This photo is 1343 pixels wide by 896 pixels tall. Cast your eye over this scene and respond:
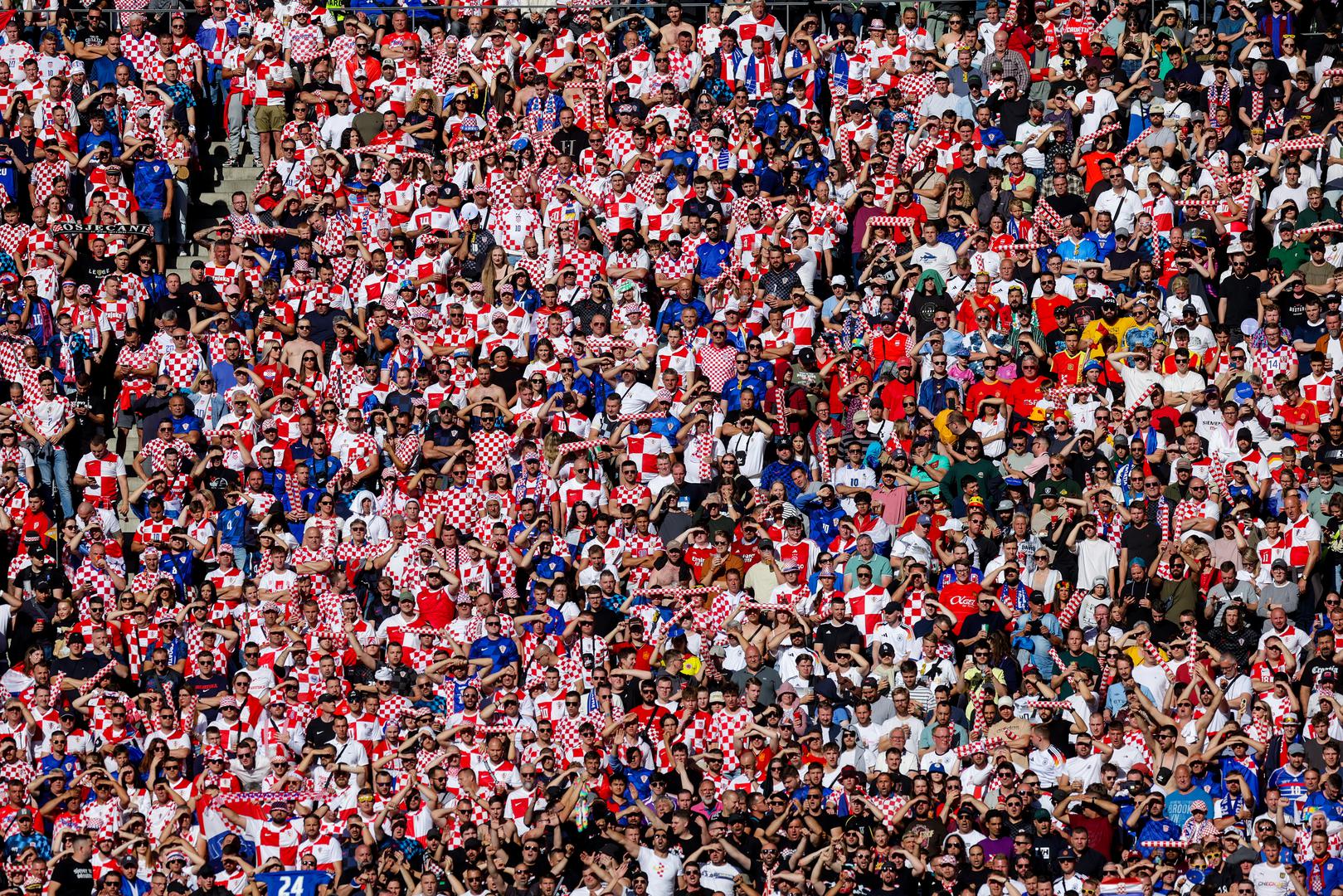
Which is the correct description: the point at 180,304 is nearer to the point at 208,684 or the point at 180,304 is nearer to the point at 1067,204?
the point at 208,684

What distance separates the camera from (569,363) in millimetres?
28375

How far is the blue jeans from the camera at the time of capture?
92.5ft

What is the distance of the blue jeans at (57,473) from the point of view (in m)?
28.2

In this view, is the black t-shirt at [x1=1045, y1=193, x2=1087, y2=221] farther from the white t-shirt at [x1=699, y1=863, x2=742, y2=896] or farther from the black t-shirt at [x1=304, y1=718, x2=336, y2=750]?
the black t-shirt at [x1=304, y1=718, x2=336, y2=750]

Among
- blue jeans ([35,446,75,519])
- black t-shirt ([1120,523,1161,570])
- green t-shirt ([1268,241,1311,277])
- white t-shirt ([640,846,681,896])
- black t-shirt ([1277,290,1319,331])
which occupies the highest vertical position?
green t-shirt ([1268,241,1311,277])

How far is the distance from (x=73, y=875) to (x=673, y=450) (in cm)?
Answer: 708

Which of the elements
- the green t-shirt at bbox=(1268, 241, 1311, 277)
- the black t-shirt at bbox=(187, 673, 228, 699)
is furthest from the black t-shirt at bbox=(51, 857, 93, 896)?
the green t-shirt at bbox=(1268, 241, 1311, 277)

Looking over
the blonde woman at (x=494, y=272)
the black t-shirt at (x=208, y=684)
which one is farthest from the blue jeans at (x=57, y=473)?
the blonde woman at (x=494, y=272)

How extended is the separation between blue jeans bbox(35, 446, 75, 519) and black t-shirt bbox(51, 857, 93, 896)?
432cm

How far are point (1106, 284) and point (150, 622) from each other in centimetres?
1005

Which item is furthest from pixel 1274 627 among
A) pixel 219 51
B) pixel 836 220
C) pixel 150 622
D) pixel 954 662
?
pixel 219 51

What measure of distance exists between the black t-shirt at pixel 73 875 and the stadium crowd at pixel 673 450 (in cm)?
11

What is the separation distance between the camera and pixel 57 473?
92.5 ft

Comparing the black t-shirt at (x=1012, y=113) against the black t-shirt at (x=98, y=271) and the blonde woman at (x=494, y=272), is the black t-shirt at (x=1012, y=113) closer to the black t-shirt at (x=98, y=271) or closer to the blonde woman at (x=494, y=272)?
the blonde woman at (x=494, y=272)
